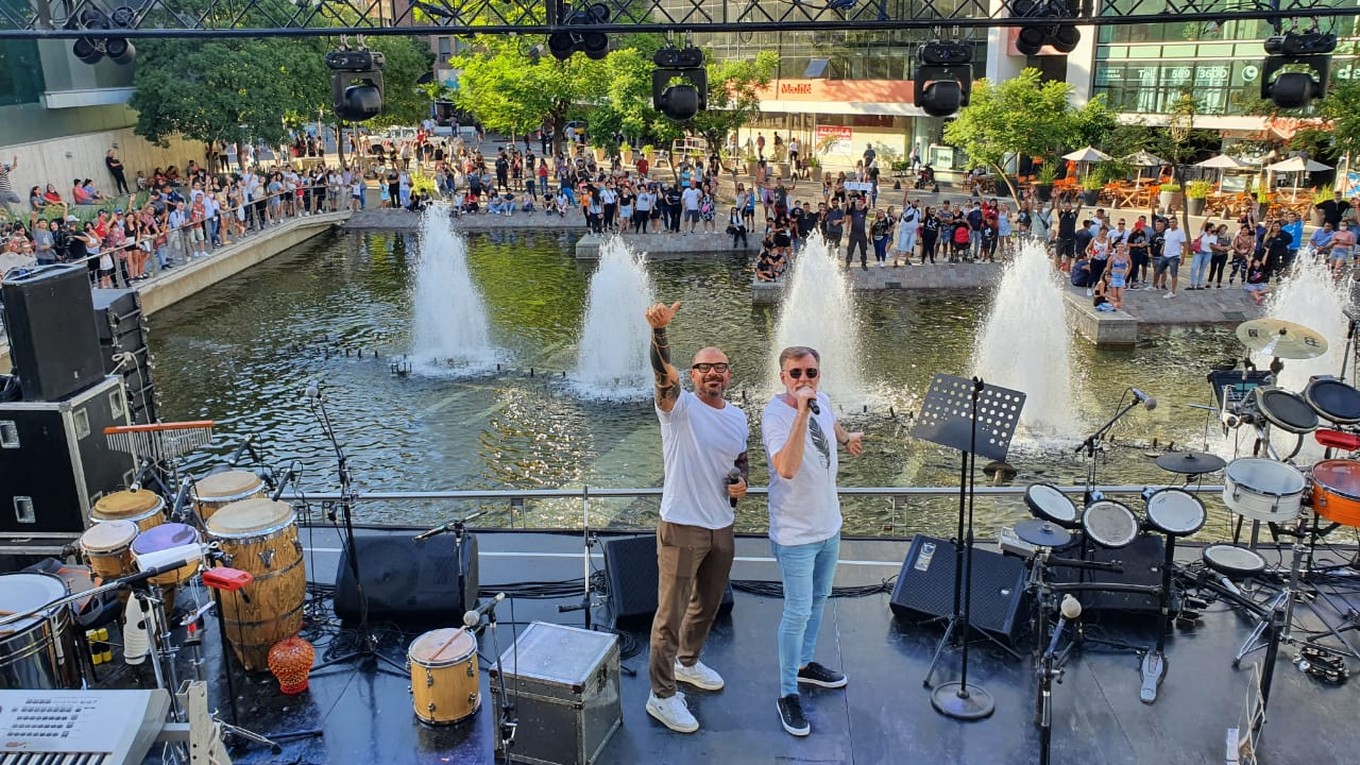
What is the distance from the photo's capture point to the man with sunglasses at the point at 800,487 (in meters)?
4.56

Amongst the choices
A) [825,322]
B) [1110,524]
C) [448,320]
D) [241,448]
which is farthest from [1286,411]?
[448,320]

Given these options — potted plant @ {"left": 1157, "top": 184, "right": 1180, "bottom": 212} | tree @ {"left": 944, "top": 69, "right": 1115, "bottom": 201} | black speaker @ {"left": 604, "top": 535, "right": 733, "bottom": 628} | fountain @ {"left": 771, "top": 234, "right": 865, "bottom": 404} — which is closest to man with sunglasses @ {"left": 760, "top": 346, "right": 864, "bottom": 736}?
black speaker @ {"left": 604, "top": 535, "right": 733, "bottom": 628}

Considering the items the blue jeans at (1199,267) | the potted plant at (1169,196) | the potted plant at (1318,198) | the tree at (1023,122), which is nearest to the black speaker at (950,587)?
the blue jeans at (1199,267)

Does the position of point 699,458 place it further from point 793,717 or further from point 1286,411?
point 1286,411

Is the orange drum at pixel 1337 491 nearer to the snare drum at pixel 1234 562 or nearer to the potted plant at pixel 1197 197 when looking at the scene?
the snare drum at pixel 1234 562

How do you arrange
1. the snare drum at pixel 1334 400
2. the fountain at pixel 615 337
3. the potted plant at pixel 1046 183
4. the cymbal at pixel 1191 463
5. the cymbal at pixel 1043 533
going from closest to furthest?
the cymbal at pixel 1043 533, the cymbal at pixel 1191 463, the snare drum at pixel 1334 400, the fountain at pixel 615 337, the potted plant at pixel 1046 183

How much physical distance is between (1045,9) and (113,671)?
10.7 m

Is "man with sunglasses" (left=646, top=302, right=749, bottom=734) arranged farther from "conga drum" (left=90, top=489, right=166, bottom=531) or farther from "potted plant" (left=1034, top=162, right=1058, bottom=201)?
"potted plant" (left=1034, top=162, right=1058, bottom=201)

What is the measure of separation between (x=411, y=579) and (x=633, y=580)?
1254mm

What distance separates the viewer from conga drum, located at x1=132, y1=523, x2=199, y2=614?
5223mm

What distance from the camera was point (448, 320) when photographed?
16.6 m

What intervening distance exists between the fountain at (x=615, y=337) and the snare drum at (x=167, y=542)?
817cm

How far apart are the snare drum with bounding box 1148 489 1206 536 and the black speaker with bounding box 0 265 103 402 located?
22.2ft

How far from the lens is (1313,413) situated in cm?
666
